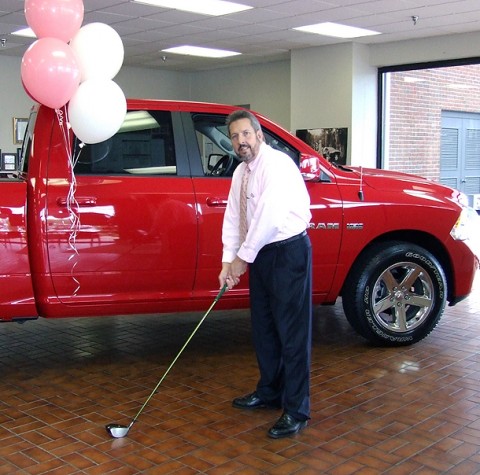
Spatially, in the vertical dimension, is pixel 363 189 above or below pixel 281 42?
below

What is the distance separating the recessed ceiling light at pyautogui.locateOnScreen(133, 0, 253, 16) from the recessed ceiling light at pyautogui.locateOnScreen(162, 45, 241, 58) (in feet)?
9.73

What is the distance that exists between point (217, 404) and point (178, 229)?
112 cm

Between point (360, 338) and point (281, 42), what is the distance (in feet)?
24.5

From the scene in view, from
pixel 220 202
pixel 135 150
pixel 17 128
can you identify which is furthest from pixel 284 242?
pixel 17 128

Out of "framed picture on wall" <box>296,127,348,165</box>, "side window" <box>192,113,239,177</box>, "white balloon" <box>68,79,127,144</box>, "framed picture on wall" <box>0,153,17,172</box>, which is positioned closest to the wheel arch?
"side window" <box>192,113,239,177</box>

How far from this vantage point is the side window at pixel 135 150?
443 cm

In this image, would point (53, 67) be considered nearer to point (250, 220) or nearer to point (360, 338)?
point (250, 220)

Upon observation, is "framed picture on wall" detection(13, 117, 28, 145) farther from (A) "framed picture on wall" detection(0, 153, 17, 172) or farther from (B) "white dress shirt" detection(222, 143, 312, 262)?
(B) "white dress shirt" detection(222, 143, 312, 262)

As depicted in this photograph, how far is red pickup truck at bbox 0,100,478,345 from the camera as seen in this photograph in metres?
4.27

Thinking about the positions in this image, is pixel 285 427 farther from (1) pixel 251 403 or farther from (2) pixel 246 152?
(2) pixel 246 152

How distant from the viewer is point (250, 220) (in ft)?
12.1

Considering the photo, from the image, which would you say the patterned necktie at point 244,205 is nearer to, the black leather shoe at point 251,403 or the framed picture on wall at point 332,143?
the black leather shoe at point 251,403

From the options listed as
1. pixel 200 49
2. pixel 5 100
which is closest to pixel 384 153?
pixel 200 49

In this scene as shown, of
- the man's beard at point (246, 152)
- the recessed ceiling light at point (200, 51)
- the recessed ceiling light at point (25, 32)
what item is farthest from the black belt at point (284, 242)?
the recessed ceiling light at point (200, 51)
